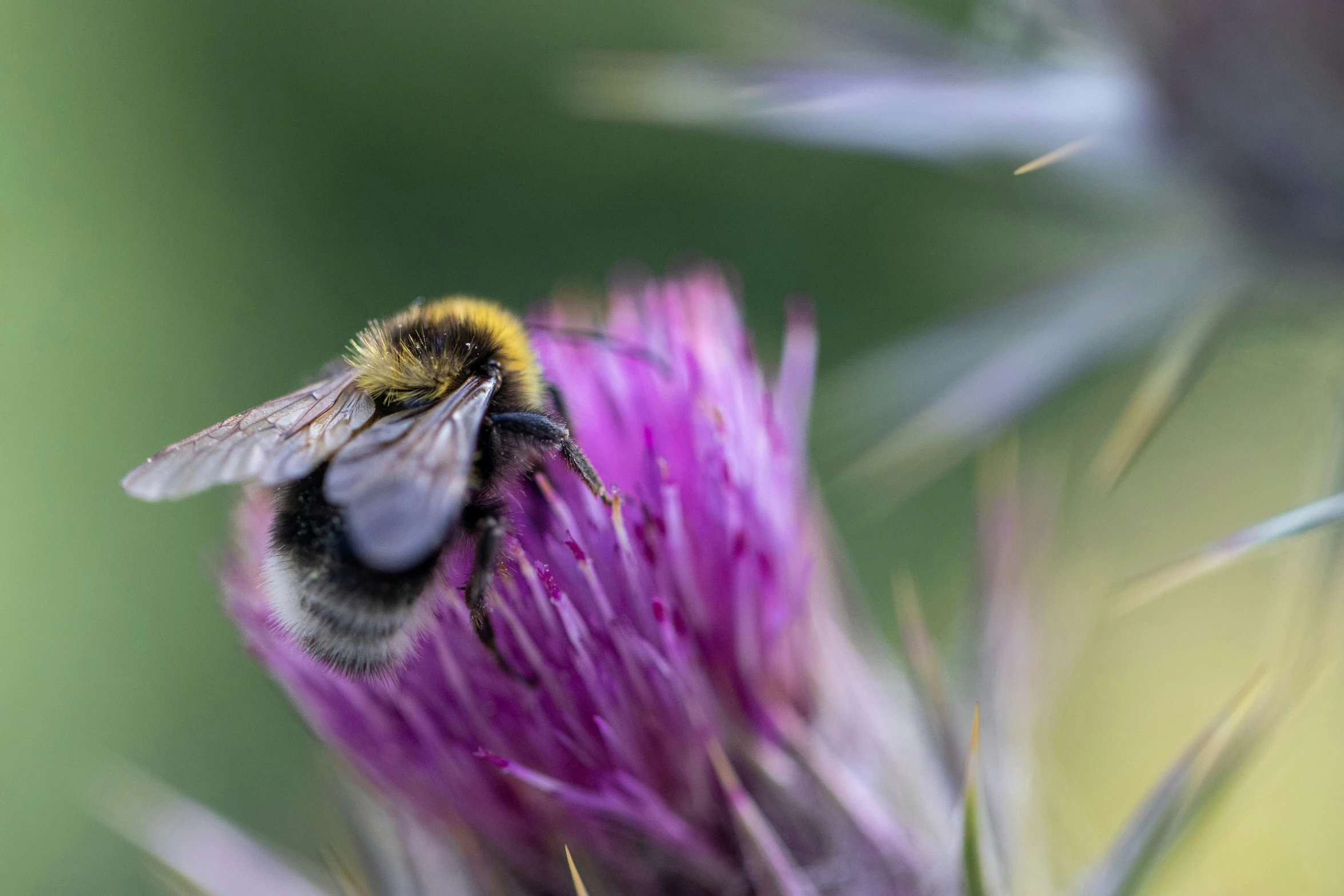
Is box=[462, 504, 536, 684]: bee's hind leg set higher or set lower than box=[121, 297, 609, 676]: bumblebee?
lower

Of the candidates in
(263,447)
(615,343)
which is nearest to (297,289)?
(615,343)

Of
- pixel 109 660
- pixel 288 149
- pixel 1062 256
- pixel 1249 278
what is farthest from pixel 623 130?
pixel 1249 278

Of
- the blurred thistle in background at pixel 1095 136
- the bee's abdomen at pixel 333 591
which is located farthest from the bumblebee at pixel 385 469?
the blurred thistle in background at pixel 1095 136

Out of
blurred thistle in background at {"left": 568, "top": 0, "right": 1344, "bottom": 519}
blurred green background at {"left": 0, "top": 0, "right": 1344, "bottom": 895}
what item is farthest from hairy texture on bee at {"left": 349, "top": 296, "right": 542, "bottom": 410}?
blurred green background at {"left": 0, "top": 0, "right": 1344, "bottom": 895}

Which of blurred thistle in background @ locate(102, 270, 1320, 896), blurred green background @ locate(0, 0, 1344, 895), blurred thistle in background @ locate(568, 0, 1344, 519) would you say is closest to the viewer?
blurred thistle in background @ locate(102, 270, 1320, 896)

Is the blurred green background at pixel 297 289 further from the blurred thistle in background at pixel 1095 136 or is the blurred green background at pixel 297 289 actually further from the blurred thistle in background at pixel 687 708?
the blurred thistle in background at pixel 687 708

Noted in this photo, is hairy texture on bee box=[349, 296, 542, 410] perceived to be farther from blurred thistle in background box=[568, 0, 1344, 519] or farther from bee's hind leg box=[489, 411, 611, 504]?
blurred thistle in background box=[568, 0, 1344, 519]

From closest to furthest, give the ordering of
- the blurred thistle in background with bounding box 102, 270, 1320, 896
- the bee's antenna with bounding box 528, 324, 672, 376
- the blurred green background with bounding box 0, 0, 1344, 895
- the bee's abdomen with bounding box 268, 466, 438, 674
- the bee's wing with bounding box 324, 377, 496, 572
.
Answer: the bee's wing with bounding box 324, 377, 496, 572 → the bee's abdomen with bounding box 268, 466, 438, 674 → the blurred thistle in background with bounding box 102, 270, 1320, 896 → the bee's antenna with bounding box 528, 324, 672, 376 → the blurred green background with bounding box 0, 0, 1344, 895

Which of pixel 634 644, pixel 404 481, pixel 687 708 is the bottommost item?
pixel 687 708

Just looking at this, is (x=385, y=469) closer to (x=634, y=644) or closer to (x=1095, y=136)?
(x=634, y=644)
